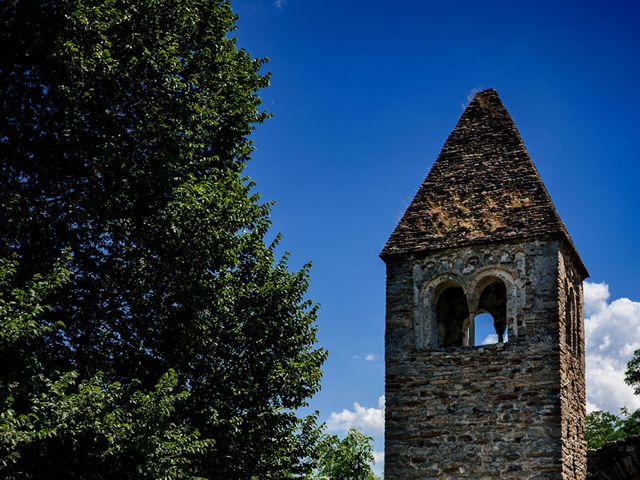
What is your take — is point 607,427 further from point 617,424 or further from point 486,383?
point 486,383

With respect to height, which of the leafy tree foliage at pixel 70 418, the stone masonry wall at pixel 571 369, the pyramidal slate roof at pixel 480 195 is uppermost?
the pyramidal slate roof at pixel 480 195

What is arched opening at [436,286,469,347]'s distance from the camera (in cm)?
1675

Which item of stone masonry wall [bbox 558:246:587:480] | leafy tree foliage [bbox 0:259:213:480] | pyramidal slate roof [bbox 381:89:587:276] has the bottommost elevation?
leafy tree foliage [bbox 0:259:213:480]

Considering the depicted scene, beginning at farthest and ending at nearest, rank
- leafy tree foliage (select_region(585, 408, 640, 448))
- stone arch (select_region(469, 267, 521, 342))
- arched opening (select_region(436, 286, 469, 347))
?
leafy tree foliage (select_region(585, 408, 640, 448))
arched opening (select_region(436, 286, 469, 347))
stone arch (select_region(469, 267, 521, 342))

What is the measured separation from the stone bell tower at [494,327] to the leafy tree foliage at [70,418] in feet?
15.9

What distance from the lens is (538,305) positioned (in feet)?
49.8

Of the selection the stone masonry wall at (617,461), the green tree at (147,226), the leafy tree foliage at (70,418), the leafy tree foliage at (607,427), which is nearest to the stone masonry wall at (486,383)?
the stone masonry wall at (617,461)

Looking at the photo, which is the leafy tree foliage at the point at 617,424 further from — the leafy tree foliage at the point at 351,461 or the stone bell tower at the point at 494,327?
the stone bell tower at the point at 494,327

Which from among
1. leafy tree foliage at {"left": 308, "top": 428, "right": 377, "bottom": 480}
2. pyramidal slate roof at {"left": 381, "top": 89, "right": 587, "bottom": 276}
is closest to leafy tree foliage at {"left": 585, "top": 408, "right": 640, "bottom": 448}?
leafy tree foliage at {"left": 308, "top": 428, "right": 377, "bottom": 480}

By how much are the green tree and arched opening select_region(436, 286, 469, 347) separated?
9.50 feet

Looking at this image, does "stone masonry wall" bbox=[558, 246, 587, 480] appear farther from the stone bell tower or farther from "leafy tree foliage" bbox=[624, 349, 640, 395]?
"leafy tree foliage" bbox=[624, 349, 640, 395]

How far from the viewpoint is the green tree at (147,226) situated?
1306cm

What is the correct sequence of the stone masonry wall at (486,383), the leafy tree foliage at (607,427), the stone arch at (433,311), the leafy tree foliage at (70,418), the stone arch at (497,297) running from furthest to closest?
the leafy tree foliage at (607,427) → the stone arch at (433,311) → the stone arch at (497,297) → the stone masonry wall at (486,383) → the leafy tree foliage at (70,418)

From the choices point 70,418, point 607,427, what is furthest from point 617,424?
point 70,418
